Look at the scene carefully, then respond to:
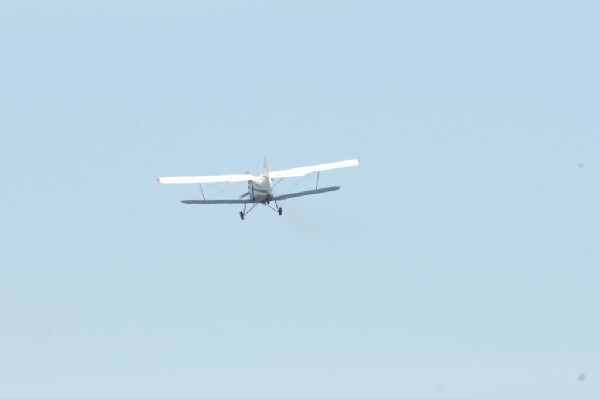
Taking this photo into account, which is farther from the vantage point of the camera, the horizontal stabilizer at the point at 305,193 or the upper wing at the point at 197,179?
the upper wing at the point at 197,179

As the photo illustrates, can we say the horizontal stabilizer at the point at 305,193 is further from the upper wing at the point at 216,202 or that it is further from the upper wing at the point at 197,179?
the upper wing at the point at 197,179

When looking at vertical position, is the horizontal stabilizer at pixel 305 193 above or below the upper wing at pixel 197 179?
below

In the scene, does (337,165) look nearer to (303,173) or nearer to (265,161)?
(303,173)

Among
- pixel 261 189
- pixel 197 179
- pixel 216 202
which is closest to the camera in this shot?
pixel 216 202

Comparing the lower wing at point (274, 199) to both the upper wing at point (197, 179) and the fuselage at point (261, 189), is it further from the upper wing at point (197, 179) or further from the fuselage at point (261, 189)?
the upper wing at point (197, 179)

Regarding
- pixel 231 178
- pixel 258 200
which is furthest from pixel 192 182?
pixel 258 200

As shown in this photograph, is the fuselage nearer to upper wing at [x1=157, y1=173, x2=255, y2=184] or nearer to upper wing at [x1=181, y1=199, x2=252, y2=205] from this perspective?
upper wing at [x1=181, y1=199, x2=252, y2=205]

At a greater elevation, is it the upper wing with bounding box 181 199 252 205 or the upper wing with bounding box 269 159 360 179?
the upper wing with bounding box 269 159 360 179

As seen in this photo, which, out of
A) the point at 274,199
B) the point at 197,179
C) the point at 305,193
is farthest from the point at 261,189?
the point at 197,179

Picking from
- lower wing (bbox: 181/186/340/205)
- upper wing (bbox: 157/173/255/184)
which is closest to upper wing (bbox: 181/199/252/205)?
lower wing (bbox: 181/186/340/205)

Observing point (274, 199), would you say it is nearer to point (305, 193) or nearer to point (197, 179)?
point (305, 193)

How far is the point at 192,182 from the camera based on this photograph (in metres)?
109

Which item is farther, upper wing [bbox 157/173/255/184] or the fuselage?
upper wing [bbox 157/173/255/184]

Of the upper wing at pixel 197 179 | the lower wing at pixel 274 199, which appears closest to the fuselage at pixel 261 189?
the lower wing at pixel 274 199
